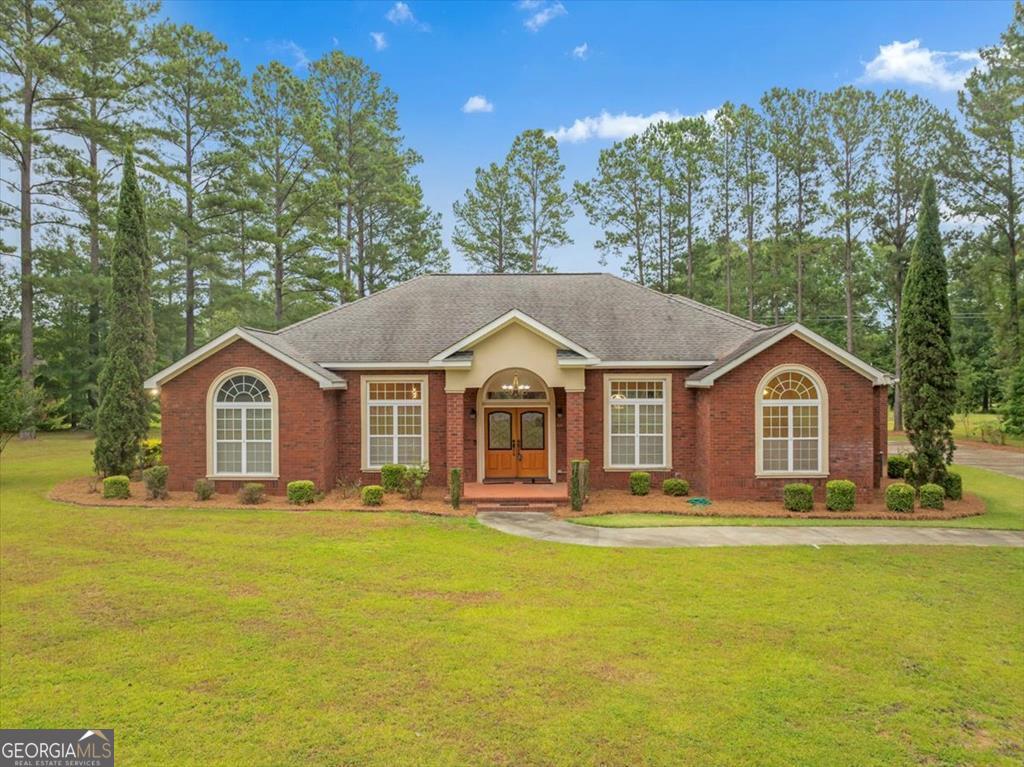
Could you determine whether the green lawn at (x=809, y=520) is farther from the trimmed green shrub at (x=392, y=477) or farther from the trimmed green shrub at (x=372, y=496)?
the trimmed green shrub at (x=392, y=477)

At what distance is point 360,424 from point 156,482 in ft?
18.0

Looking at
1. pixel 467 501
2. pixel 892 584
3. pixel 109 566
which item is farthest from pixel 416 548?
pixel 892 584

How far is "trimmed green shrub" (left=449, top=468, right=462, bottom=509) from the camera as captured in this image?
1363 cm

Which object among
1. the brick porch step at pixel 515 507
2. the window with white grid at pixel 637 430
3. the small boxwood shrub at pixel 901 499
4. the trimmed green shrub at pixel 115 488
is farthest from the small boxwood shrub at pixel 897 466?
the trimmed green shrub at pixel 115 488

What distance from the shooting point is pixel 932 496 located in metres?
13.4

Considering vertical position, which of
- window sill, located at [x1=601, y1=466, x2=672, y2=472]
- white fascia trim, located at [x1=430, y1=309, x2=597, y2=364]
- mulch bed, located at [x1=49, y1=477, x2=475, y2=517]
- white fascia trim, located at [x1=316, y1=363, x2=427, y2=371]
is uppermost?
white fascia trim, located at [x1=430, y1=309, x2=597, y2=364]

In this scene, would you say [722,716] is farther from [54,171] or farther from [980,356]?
[980,356]

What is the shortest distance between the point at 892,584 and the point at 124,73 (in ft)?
130

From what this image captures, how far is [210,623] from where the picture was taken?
6.82 metres

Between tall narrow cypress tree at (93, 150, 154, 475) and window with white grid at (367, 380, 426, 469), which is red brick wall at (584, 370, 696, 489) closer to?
window with white grid at (367, 380, 426, 469)

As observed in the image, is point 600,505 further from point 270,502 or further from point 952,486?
point 952,486

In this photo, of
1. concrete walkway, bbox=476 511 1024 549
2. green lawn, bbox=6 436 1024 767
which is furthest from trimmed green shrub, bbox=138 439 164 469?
concrete walkway, bbox=476 511 1024 549

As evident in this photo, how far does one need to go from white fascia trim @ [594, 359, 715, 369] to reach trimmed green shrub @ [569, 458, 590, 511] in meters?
3.24

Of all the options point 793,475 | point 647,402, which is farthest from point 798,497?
point 647,402
